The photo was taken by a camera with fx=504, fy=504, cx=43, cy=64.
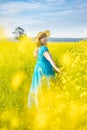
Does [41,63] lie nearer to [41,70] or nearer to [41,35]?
[41,70]

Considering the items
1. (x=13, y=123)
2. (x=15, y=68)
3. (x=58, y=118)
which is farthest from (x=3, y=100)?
(x=15, y=68)

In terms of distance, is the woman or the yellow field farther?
the woman

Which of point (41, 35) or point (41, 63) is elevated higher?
point (41, 35)

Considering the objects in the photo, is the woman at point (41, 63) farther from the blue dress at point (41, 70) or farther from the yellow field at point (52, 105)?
the yellow field at point (52, 105)

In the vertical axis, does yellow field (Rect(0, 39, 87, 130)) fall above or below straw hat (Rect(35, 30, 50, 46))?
below

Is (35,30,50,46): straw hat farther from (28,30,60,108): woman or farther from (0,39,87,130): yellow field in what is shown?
(0,39,87,130): yellow field

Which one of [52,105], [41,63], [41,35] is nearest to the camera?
[52,105]

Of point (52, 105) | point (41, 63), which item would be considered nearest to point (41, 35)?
point (41, 63)

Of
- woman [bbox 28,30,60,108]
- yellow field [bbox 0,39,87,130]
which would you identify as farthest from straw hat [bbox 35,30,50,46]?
yellow field [bbox 0,39,87,130]

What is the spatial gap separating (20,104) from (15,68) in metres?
1.87

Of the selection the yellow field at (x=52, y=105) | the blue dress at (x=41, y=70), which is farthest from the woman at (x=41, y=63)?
the yellow field at (x=52, y=105)

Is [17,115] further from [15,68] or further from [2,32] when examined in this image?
[15,68]

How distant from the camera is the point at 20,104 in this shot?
507 cm

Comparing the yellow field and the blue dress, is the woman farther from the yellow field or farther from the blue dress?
the yellow field
